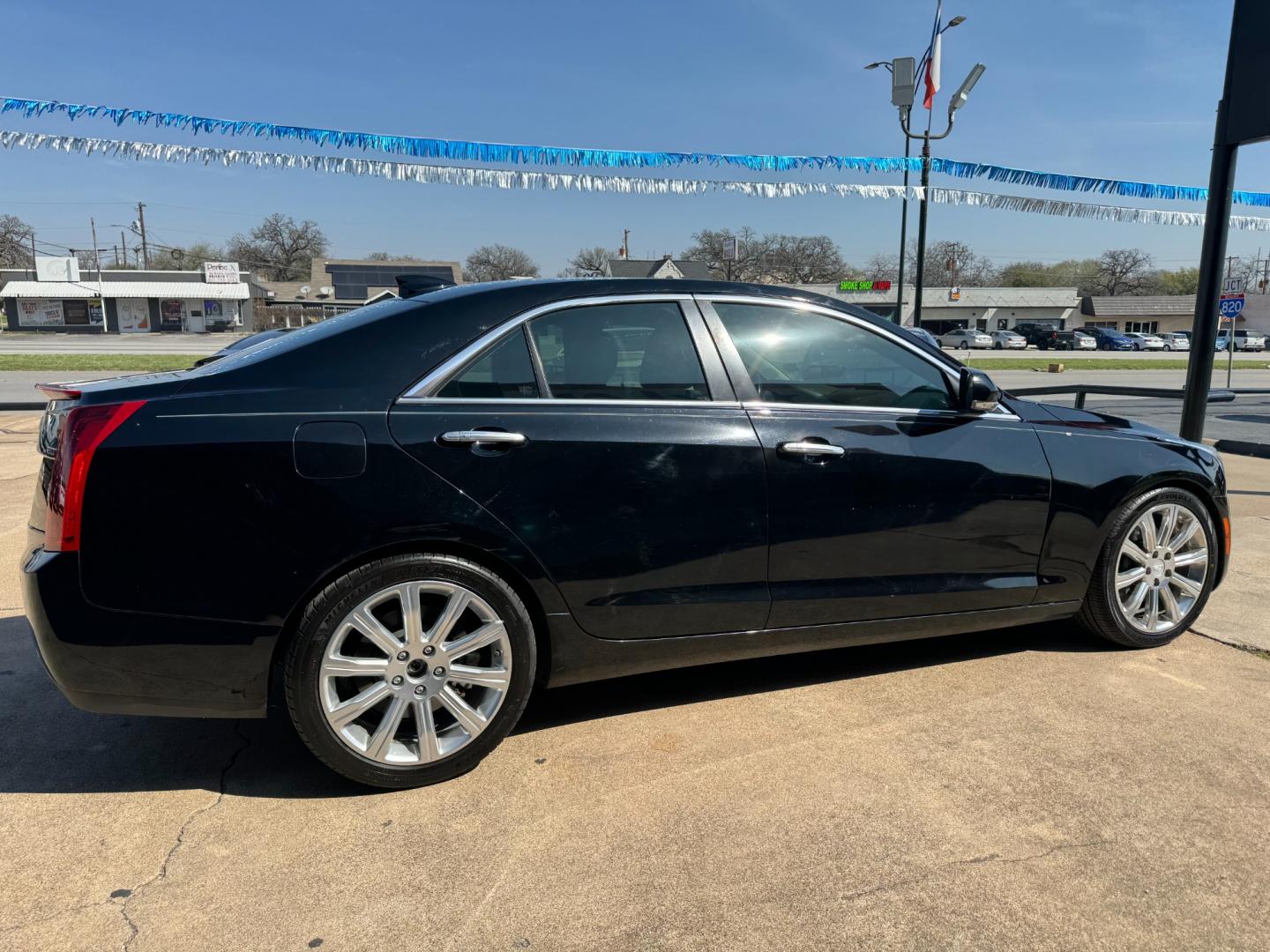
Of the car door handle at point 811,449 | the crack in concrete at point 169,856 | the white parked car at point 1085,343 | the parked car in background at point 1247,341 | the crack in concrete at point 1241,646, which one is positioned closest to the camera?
the crack in concrete at point 169,856

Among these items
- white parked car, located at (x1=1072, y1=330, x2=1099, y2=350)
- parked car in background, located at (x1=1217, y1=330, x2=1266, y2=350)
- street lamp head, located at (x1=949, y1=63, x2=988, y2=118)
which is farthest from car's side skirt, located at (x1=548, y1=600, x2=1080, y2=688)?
parked car in background, located at (x1=1217, y1=330, x2=1266, y2=350)

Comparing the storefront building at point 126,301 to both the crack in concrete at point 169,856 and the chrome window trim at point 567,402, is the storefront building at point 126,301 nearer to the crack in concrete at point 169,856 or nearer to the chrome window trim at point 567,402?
the crack in concrete at point 169,856

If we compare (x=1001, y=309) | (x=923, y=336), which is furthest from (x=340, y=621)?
(x=1001, y=309)

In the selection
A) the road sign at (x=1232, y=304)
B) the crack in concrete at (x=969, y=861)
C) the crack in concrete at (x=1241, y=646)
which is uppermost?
the road sign at (x=1232, y=304)

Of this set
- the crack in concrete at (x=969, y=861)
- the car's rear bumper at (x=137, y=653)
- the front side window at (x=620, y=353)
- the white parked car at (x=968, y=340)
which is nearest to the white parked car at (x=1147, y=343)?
the white parked car at (x=968, y=340)

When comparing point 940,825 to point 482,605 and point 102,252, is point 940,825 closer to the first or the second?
point 482,605

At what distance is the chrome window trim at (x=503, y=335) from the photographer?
277 centimetres

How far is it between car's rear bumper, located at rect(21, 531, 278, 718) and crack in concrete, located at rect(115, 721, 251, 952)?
296mm

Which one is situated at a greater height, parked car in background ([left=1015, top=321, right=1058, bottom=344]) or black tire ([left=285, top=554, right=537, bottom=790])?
parked car in background ([left=1015, top=321, right=1058, bottom=344])

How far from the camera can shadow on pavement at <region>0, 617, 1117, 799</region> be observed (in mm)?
2836

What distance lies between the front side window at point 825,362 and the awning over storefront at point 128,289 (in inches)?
2665

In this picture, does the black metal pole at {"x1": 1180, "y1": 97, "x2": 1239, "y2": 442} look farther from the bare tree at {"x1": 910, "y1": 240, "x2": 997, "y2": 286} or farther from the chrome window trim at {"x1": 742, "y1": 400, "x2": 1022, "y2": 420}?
the bare tree at {"x1": 910, "y1": 240, "x2": 997, "y2": 286}

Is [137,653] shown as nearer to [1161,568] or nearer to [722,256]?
[1161,568]

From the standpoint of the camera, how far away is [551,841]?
2.51 m
